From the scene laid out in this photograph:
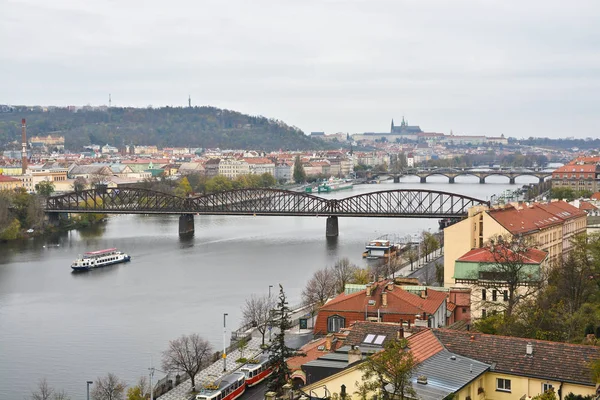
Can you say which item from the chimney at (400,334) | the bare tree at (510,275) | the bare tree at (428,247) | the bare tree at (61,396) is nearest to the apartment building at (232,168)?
the bare tree at (428,247)

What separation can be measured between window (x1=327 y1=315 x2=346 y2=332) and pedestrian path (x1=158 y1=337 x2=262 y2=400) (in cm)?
211

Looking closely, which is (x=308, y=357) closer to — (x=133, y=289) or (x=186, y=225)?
(x=133, y=289)

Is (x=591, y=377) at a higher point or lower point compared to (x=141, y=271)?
higher

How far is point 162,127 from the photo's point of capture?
14875 centimetres

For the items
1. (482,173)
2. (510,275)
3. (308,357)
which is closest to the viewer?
(308,357)

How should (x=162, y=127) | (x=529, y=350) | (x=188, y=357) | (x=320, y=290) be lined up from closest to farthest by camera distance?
(x=529, y=350) → (x=188, y=357) → (x=320, y=290) → (x=162, y=127)

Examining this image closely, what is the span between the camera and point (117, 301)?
2397 cm

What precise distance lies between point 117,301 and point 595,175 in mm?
40341

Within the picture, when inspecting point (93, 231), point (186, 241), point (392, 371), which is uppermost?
point (392, 371)

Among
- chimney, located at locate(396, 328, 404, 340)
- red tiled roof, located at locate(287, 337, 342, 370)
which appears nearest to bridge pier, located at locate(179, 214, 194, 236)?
red tiled roof, located at locate(287, 337, 342, 370)

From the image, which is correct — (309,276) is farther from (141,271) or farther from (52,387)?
(52,387)

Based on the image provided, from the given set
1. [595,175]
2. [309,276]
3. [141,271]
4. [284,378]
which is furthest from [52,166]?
[284,378]

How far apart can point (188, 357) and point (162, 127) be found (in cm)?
13604

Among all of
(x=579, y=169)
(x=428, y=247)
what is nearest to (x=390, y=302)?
(x=428, y=247)
